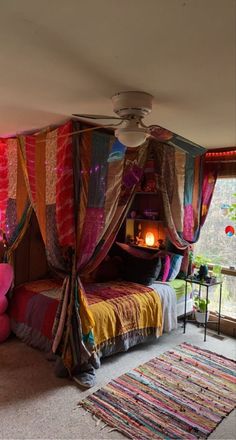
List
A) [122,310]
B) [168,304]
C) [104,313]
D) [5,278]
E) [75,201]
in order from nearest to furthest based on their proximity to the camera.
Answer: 1. [75,201]
2. [104,313]
3. [122,310]
4. [5,278]
5. [168,304]

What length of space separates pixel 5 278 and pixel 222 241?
270 cm

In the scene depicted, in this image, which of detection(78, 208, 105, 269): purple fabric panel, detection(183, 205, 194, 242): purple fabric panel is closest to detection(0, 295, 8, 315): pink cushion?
detection(78, 208, 105, 269): purple fabric panel

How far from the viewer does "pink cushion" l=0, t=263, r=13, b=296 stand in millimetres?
3680

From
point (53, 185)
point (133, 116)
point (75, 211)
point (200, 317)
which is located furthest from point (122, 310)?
point (133, 116)

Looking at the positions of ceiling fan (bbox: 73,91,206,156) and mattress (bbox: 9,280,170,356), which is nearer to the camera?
ceiling fan (bbox: 73,91,206,156)

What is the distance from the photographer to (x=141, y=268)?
4234mm

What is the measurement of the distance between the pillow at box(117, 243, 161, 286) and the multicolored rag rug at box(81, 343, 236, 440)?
3.11 ft

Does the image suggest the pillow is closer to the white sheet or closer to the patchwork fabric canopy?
the white sheet

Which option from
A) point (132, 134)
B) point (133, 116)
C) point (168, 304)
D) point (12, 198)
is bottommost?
point (168, 304)

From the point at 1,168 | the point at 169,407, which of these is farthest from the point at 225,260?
the point at 1,168

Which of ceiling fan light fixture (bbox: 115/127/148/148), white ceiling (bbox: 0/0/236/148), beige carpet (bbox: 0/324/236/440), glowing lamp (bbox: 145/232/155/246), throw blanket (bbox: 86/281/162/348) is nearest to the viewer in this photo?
white ceiling (bbox: 0/0/236/148)

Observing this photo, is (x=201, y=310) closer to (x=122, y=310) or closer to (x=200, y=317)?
(x=200, y=317)

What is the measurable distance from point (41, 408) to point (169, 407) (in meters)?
1.01

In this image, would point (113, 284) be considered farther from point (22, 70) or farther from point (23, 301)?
point (22, 70)
